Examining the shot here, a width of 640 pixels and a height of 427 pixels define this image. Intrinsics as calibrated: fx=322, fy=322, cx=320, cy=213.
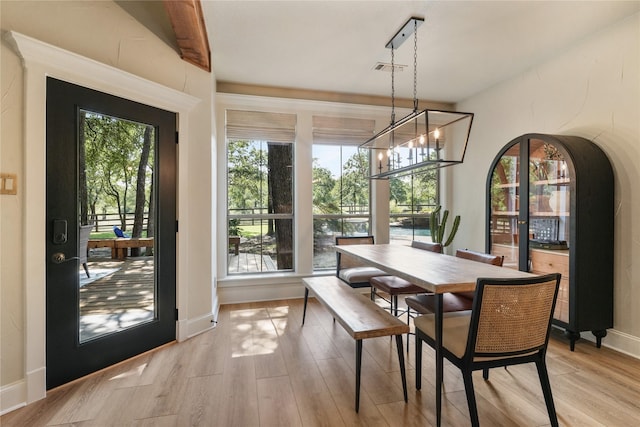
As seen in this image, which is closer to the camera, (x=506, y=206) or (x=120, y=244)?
(x=120, y=244)

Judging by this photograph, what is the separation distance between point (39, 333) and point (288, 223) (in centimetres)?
280

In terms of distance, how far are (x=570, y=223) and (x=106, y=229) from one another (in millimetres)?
3800

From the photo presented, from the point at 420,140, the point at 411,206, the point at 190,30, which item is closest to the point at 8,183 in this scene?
the point at 190,30

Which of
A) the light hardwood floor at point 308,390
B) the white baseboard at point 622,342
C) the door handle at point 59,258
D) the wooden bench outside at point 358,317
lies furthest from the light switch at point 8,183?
the white baseboard at point 622,342

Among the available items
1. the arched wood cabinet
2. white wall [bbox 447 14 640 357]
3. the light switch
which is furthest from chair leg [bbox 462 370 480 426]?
the light switch

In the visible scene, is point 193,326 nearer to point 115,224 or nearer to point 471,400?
point 115,224

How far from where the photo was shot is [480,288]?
1.56 metres

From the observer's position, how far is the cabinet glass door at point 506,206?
11.2ft

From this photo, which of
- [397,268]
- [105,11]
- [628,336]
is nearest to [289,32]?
[105,11]

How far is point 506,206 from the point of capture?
3.56 m

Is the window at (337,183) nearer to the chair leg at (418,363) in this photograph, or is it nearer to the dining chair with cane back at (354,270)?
the dining chair with cane back at (354,270)

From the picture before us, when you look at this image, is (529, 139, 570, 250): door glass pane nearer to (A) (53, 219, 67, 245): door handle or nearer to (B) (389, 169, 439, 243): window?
(B) (389, 169, 439, 243): window

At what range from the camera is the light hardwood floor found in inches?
72.6

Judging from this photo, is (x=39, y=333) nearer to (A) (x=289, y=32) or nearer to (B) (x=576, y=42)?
(A) (x=289, y=32)
